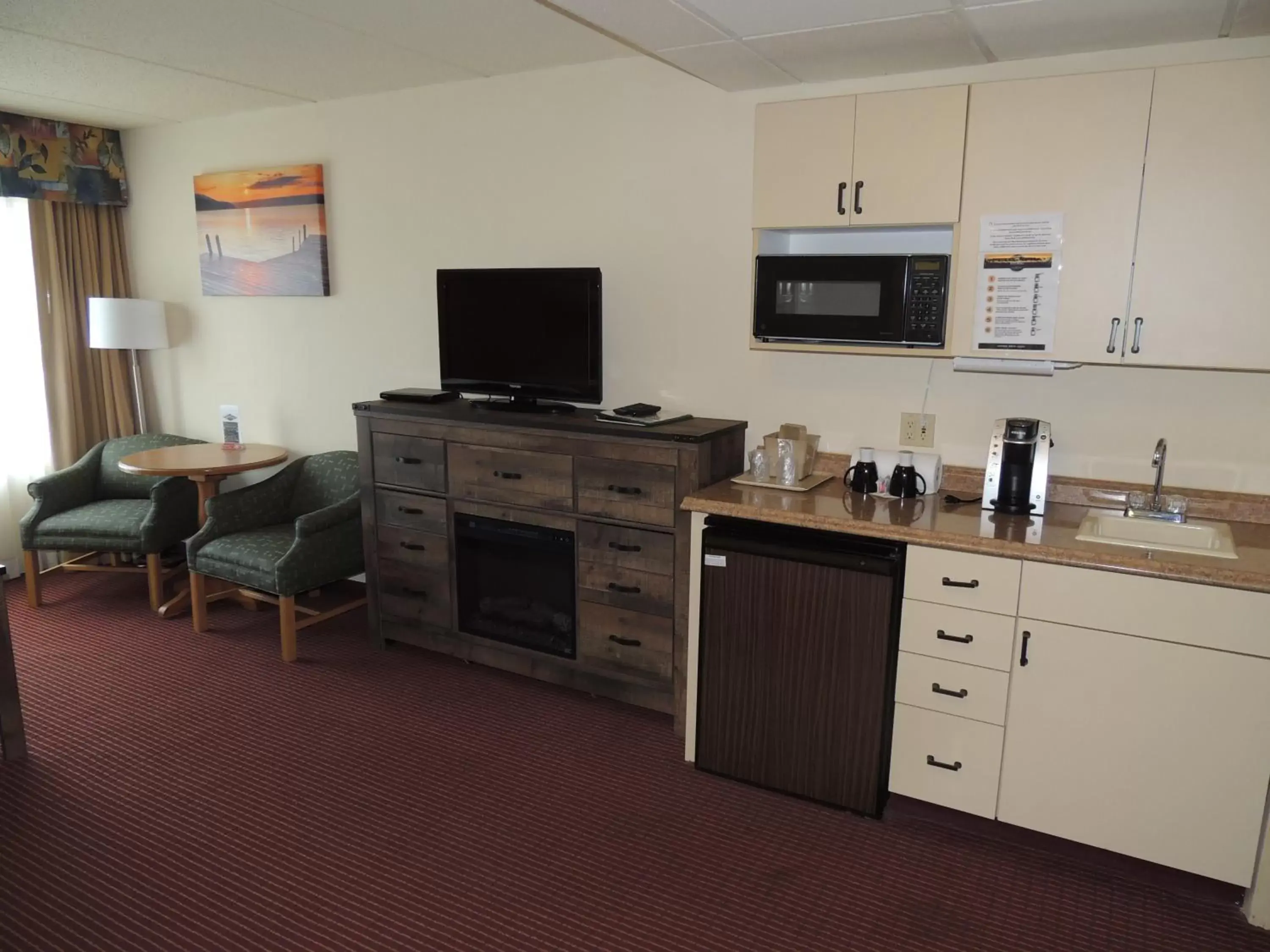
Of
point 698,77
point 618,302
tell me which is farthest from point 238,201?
point 698,77

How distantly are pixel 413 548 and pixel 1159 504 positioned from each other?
2.82 metres

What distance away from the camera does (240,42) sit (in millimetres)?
3322

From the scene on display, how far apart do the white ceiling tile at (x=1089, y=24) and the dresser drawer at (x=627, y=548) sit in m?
1.86

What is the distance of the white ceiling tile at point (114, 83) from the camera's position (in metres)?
3.49

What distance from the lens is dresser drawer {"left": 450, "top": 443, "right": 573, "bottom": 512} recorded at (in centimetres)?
337

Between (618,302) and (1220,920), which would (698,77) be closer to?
(618,302)

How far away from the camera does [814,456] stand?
10.6ft

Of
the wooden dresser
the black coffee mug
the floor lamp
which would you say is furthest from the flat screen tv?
the floor lamp

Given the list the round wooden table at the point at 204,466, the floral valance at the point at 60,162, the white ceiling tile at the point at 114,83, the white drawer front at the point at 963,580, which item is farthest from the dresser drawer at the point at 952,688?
the floral valance at the point at 60,162

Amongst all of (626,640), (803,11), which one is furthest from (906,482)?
(803,11)

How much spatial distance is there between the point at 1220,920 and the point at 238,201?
16.8 feet

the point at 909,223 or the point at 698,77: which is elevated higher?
the point at 698,77

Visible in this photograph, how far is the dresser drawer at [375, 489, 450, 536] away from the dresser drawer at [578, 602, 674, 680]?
759 mm

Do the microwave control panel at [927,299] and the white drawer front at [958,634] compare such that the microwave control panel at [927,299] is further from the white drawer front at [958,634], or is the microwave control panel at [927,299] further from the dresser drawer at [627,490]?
the dresser drawer at [627,490]
